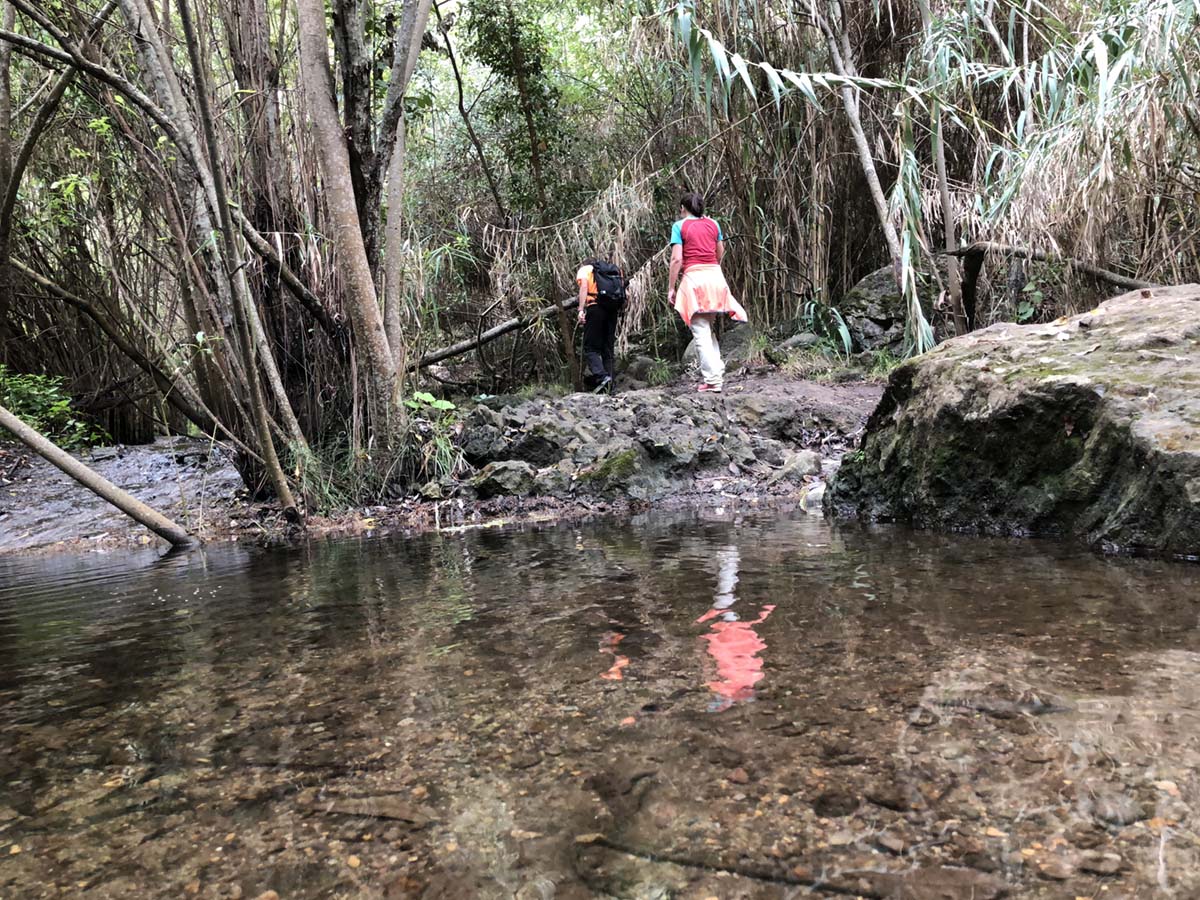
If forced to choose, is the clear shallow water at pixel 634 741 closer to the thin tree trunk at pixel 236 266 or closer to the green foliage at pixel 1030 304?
the thin tree trunk at pixel 236 266

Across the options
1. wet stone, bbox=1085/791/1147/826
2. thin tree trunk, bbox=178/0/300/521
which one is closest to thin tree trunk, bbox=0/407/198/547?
thin tree trunk, bbox=178/0/300/521

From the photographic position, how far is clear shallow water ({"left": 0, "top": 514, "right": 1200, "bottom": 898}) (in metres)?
0.94

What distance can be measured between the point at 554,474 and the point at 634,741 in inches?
152

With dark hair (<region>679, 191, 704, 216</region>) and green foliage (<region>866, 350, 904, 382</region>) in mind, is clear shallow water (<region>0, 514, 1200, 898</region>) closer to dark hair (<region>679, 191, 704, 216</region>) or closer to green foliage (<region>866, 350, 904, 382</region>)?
green foliage (<region>866, 350, 904, 382</region>)

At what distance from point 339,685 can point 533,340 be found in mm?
7830

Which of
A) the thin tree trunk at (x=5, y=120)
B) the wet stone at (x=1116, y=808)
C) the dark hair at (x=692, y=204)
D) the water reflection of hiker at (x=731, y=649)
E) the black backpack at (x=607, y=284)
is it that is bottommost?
the wet stone at (x=1116, y=808)

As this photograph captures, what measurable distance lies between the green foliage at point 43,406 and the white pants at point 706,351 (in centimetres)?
574

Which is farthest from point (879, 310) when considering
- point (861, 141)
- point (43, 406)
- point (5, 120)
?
point (43, 406)

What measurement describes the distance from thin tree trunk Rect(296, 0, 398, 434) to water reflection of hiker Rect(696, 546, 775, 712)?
320 centimetres

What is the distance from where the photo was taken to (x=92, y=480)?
3.83 meters

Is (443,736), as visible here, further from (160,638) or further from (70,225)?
(70,225)

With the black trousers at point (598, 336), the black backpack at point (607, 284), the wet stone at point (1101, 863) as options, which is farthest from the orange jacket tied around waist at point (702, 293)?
the wet stone at point (1101, 863)

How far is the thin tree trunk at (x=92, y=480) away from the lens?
3598 millimetres

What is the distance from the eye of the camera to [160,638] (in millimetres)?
2211
